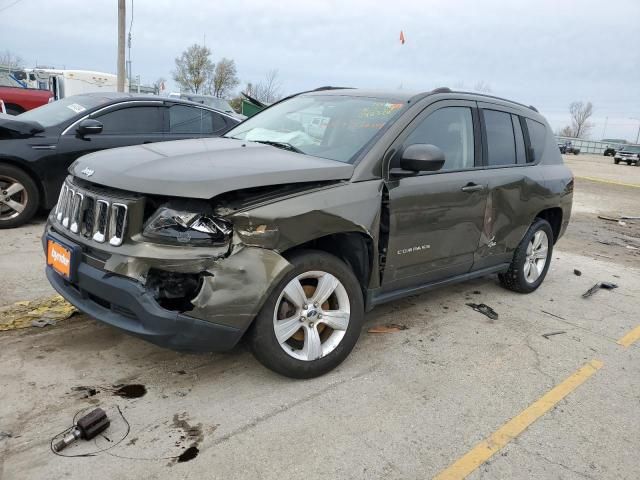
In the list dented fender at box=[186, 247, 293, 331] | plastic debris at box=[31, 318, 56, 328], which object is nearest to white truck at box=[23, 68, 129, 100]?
plastic debris at box=[31, 318, 56, 328]

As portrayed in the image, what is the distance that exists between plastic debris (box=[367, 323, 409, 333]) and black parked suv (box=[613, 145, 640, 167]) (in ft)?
140

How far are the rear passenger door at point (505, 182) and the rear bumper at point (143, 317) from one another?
245 cm

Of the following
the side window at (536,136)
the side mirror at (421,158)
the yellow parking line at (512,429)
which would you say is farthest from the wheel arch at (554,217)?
the side mirror at (421,158)

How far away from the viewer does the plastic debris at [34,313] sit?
3601mm

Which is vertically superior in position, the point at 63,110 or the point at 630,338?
the point at 63,110

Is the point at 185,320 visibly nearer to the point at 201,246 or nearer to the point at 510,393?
the point at 201,246

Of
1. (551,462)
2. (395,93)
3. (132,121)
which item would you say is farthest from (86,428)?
(132,121)

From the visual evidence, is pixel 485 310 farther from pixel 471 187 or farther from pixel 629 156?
pixel 629 156

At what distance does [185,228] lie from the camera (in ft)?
8.65

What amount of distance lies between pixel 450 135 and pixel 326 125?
3.19 ft

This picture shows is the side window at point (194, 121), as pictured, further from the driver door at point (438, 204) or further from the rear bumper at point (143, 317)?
the rear bumper at point (143, 317)

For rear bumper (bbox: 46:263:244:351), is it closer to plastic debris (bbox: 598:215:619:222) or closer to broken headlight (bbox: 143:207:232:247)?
broken headlight (bbox: 143:207:232:247)

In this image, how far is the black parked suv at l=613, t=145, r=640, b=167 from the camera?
39.6 meters

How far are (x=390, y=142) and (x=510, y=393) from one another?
177cm
